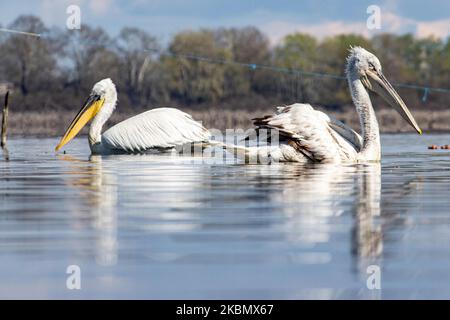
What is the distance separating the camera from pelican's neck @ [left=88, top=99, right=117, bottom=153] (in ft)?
52.5

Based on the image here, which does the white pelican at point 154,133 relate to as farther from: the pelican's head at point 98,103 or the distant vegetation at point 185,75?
the distant vegetation at point 185,75

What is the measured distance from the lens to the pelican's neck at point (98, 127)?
1602cm

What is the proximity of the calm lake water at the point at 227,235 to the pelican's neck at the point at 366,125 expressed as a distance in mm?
1630

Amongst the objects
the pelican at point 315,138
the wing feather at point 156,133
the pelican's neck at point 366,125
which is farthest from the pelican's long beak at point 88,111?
the pelican at point 315,138

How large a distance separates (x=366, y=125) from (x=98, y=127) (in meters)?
5.40

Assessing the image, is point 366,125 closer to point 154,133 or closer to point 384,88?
point 384,88

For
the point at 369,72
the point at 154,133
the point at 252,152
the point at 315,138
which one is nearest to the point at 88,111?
the point at 154,133

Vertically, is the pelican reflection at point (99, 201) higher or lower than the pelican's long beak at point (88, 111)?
lower

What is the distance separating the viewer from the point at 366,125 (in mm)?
12461

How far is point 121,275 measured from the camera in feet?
15.6

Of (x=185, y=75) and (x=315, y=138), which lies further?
(x=185, y=75)

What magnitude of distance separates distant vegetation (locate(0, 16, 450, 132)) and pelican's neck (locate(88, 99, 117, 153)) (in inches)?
1159

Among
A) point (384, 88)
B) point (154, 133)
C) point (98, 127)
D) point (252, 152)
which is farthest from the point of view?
point (98, 127)

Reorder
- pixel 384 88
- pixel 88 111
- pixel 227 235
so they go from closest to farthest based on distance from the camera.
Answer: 1. pixel 227 235
2. pixel 384 88
3. pixel 88 111
